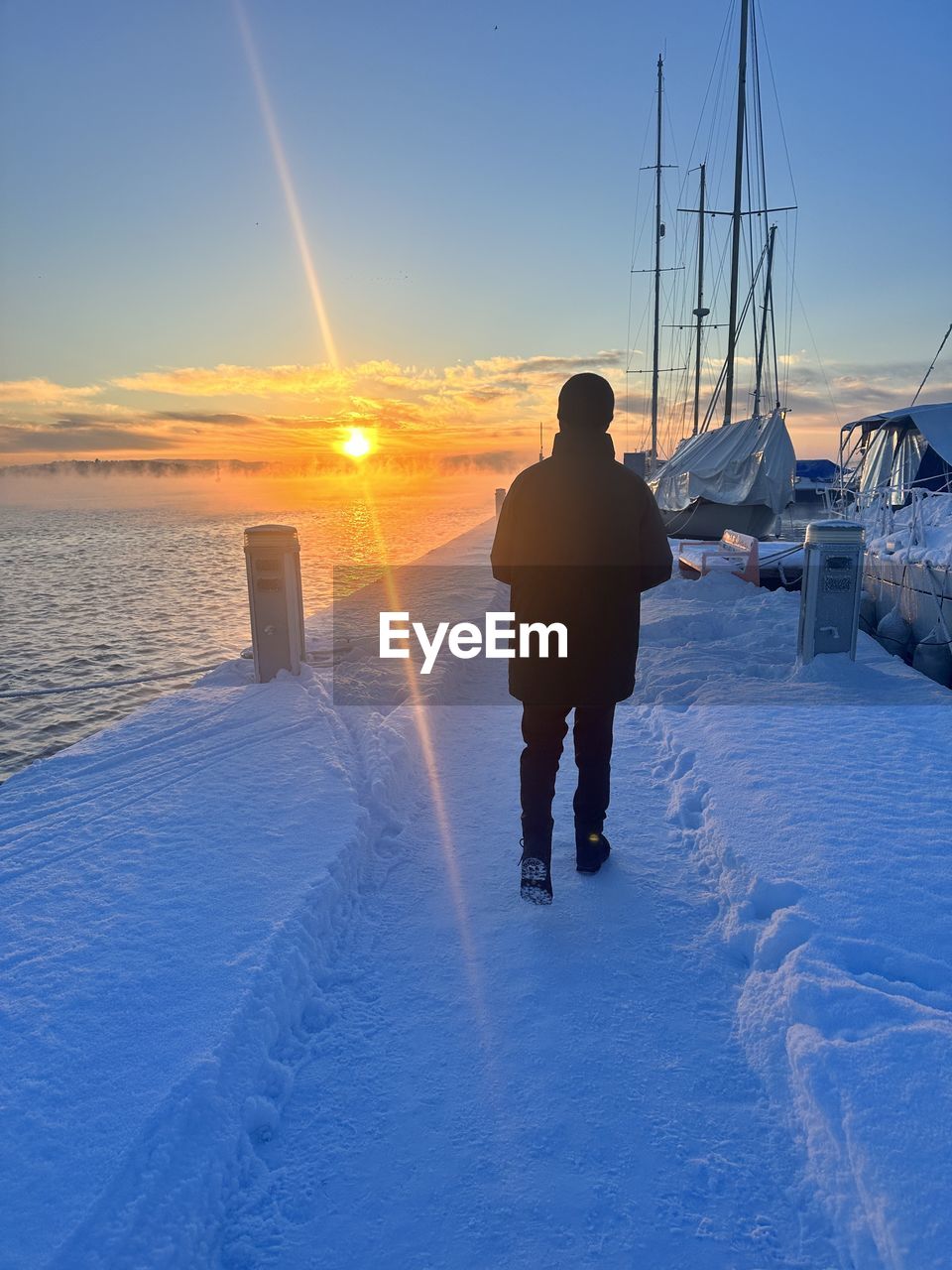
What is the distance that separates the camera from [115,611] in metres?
13.3

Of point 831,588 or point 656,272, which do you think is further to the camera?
point 656,272

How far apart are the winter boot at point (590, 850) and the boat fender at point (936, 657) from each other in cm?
579

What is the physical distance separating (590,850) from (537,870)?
0.36 metres

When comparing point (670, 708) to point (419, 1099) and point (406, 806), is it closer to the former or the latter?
point (406, 806)

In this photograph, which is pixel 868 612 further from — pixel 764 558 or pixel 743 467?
pixel 743 467

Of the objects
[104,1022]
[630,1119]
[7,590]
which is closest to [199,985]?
[104,1022]

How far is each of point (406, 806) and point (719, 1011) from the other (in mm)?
2187

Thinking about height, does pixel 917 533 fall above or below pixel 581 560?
below

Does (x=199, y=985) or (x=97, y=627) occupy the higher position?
(x=199, y=985)

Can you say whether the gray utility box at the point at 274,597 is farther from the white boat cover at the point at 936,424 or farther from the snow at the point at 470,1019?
the white boat cover at the point at 936,424

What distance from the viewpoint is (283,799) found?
418cm

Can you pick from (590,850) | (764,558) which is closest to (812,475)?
(764,558)

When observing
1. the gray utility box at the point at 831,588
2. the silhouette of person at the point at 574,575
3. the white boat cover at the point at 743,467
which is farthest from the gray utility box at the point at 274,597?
the white boat cover at the point at 743,467

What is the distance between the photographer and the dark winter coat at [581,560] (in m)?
3.18
